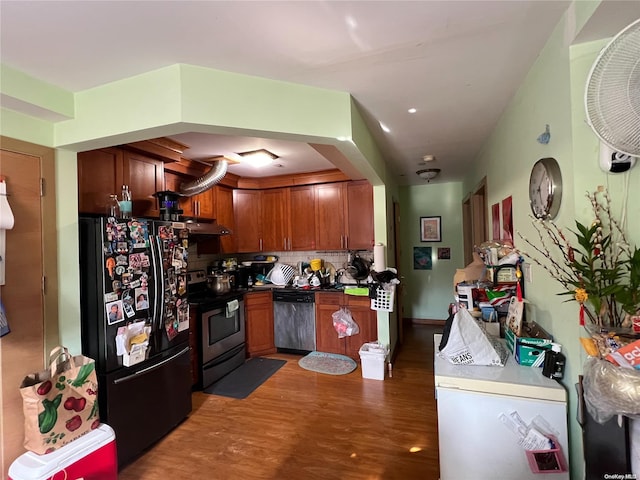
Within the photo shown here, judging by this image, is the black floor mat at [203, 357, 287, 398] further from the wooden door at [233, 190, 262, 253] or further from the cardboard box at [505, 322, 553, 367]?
the cardboard box at [505, 322, 553, 367]

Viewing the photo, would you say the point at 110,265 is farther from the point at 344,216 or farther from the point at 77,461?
the point at 344,216

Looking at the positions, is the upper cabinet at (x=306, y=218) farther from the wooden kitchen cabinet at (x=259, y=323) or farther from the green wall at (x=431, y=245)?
the green wall at (x=431, y=245)

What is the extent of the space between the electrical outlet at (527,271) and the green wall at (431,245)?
3.05 meters

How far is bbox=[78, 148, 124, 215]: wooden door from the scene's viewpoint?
2082 millimetres

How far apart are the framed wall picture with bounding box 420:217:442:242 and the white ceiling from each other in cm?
321

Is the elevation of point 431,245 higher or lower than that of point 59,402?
higher

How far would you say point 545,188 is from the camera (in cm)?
151

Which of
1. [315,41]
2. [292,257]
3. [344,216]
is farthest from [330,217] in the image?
[315,41]

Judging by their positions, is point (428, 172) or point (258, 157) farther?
point (428, 172)

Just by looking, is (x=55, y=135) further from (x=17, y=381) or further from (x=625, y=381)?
(x=625, y=381)

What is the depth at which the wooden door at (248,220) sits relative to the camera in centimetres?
420

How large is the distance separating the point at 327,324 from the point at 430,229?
2.60 m

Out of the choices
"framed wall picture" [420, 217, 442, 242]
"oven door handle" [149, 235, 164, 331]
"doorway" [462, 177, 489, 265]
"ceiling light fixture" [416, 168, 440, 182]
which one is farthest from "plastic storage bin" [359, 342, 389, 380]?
"framed wall picture" [420, 217, 442, 242]

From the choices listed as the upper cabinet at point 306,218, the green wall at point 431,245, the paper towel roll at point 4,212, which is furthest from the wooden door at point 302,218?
the paper towel roll at point 4,212
